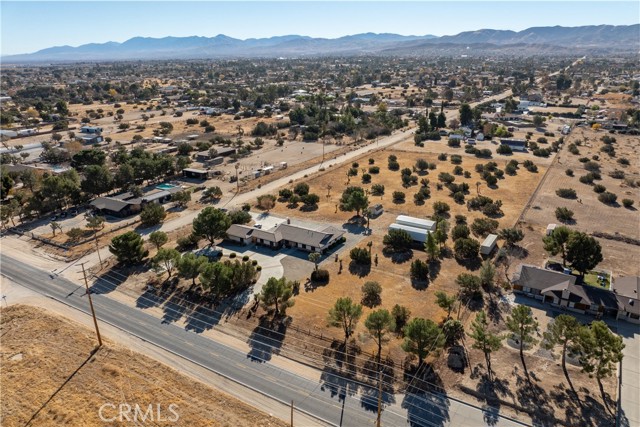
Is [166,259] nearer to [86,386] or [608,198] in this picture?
[86,386]

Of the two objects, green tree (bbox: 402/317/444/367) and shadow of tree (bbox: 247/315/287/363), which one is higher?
green tree (bbox: 402/317/444/367)

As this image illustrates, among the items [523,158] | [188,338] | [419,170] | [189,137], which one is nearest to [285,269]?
[188,338]

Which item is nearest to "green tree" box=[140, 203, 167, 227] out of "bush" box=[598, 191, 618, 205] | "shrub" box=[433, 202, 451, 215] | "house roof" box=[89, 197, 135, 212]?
"house roof" box=[89, 197, 135, 212]

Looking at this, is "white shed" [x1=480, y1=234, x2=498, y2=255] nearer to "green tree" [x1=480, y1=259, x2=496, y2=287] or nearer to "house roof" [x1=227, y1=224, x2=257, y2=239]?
"green tree" [x1=480, y1=259, x2=496, y2=287]

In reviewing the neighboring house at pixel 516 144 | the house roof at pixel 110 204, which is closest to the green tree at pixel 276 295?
the house roof at pixel 110 204

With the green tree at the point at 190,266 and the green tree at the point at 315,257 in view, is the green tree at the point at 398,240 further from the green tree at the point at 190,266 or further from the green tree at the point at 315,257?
the green tree at the point at 190,266

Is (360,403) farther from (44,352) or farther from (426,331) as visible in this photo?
(44,352)

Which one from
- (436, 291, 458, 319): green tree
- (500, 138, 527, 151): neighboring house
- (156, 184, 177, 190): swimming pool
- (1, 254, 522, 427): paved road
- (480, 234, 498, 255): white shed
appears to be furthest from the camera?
(500, 138, 527, 151): neighboring house
